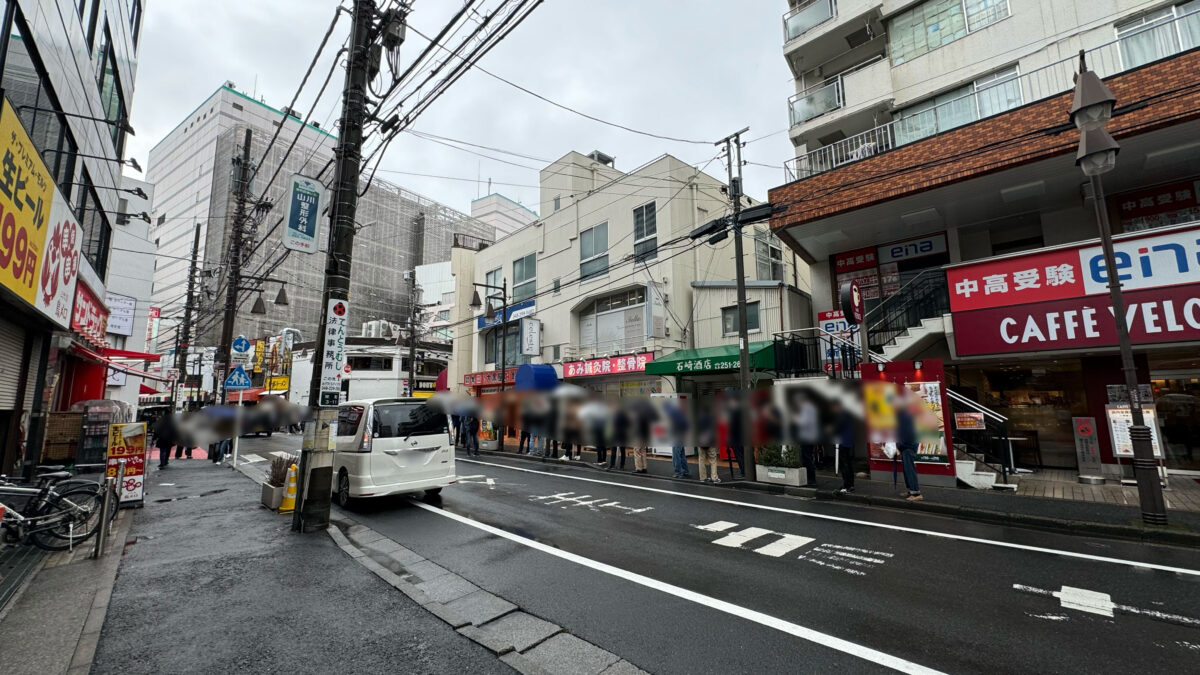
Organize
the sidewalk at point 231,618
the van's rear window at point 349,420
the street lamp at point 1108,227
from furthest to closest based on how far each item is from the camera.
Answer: the van's rear window at point 349,420 → the street lamp at point 1108,227 → the sidewalk at point 231,618

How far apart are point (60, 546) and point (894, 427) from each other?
382 inches

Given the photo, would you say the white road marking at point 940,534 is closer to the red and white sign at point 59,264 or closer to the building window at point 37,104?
the red and white sign at point 59,264

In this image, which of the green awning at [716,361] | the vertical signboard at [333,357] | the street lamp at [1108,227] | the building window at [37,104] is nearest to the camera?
the street lamp at [1108,227]

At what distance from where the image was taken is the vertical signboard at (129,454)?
8070mm

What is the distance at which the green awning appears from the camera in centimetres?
1538

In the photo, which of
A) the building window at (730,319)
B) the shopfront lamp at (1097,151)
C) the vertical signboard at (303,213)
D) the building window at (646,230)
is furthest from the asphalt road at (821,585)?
the building window at (646,230)

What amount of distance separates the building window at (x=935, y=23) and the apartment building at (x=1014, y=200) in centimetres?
5

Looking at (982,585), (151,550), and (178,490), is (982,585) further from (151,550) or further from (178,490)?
(178,490)

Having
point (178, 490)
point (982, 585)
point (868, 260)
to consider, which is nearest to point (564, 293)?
point (868, 260)

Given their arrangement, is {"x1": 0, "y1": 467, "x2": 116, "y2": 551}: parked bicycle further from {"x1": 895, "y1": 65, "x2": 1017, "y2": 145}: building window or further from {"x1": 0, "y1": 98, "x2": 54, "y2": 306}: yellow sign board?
{"x1": 895, "y1": 65, "x2": 1017, "y2": 145}: building window

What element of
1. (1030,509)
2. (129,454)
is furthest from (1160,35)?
(129,454)

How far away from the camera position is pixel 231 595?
5.01m

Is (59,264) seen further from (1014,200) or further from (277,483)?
(1014,200)

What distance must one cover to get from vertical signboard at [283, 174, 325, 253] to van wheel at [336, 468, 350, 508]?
4.28m
